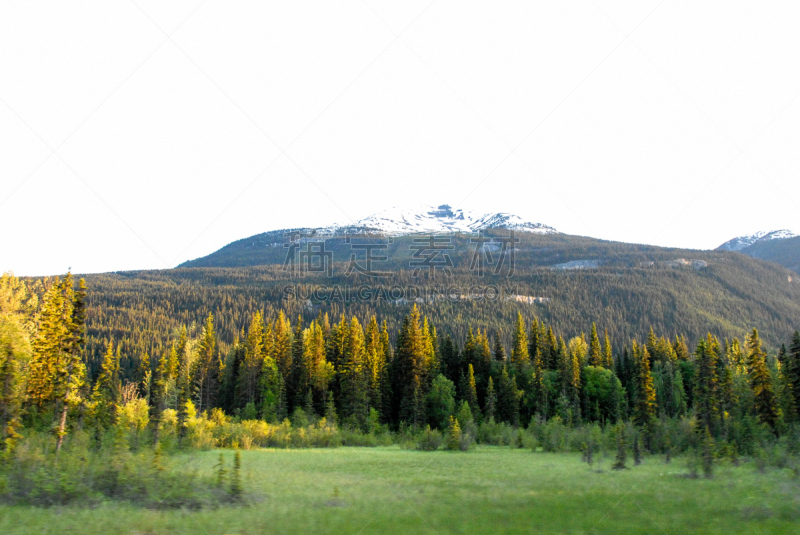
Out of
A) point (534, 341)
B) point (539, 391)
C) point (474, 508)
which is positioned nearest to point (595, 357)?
point (534, 341)

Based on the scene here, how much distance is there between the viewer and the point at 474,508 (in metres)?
14.5

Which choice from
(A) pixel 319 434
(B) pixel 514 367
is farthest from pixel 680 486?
(B) pixel 514 367

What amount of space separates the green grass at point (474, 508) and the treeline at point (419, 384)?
2250 centimetres

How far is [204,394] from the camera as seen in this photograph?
66.0 m

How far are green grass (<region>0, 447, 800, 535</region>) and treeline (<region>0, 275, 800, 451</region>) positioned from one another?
2250cm

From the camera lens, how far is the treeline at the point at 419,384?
41.3 meters

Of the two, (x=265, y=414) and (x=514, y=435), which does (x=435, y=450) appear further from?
(x=265, y=414)

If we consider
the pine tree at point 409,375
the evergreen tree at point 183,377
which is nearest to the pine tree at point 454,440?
the pine tree at point 409,375

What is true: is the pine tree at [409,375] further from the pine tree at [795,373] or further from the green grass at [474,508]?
the green grass at [474,508]

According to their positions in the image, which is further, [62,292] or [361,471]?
[62,292]

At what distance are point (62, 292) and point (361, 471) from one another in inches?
951

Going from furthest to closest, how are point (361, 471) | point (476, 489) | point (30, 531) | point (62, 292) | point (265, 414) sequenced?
point (265, 414), point (62, 292), point (361, 471), point (476, 489), point (30, 531)

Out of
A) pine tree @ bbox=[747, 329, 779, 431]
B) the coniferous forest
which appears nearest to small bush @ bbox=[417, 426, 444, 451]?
the coniferous forest

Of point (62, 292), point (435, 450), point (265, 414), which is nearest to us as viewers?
point (62, 292)
